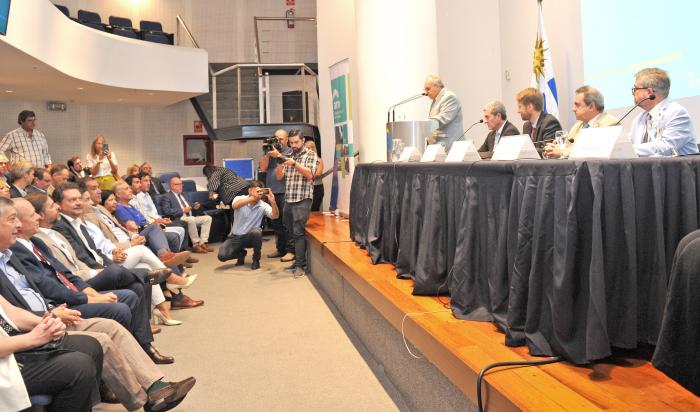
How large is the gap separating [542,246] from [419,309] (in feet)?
2.83

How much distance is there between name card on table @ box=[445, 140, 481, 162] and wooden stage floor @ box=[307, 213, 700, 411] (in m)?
0.69

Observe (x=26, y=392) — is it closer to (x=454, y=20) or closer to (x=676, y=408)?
(x=676, y=408)

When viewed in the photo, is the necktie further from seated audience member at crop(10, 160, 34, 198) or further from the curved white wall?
the curved white wall

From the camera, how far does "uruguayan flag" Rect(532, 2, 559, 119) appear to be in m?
5.72

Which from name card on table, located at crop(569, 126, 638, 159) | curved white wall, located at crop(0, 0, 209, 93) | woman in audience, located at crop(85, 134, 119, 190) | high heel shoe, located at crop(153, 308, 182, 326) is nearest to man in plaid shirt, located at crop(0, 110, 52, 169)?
woman in audience, located at crop(85, 134, 119, 190)

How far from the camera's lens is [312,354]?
354cm

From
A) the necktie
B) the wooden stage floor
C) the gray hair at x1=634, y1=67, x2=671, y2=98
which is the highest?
the gray hair at x1=634, y1=67, x2=671, y2=98

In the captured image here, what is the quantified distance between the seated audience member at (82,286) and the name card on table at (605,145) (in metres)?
2.22

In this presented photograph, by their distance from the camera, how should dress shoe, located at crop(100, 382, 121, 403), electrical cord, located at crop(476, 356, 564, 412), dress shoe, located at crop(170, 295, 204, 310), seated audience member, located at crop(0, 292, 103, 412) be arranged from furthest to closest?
dress shoe, located at crop(170, 295, 204, 310), dress shoe, located at crop(100, 382, 121, 403), seated audience member, located at crop(0, 292, 103, 412), electrical cord, located at crop(476, 356, 564, 412)

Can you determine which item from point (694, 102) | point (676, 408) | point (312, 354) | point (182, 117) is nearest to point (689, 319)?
point (676, 408)

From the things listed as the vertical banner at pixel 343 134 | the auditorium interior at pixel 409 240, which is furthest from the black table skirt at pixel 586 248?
the vertical banner at pixel 343 134

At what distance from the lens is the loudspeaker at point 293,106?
397 inches

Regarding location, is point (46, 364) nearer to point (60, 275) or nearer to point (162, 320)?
point (60, 275)

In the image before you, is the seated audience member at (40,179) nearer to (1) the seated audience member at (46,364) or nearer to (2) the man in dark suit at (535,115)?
(1) the seated audience member at (46,364)
